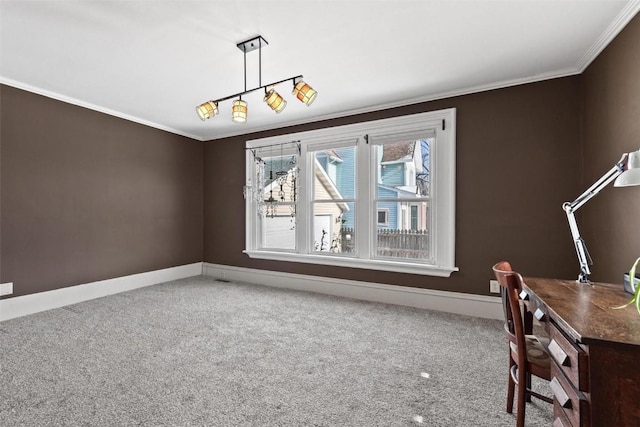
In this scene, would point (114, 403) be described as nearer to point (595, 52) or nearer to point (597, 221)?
point (597, 221)

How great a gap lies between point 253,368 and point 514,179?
10.2ft

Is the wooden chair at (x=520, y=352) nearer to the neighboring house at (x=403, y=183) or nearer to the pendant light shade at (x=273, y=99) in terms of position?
the pendant light shade at (x=273, y=99)

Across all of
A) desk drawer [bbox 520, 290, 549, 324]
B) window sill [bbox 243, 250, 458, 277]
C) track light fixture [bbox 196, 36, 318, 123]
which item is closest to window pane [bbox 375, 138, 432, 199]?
window sill [bbox 243, 250, 458, 277]

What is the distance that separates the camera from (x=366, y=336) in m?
2.82

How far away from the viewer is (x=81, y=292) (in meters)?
3.87

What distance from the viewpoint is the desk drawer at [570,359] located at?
106 centimetres

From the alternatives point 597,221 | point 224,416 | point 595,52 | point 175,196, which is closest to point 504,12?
point 595,52

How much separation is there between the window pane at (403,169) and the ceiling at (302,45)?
58 centimetres

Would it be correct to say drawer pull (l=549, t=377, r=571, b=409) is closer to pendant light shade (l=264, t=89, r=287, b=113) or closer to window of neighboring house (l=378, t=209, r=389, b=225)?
pendant light shade (l=264, t=89, r=287, b=113)

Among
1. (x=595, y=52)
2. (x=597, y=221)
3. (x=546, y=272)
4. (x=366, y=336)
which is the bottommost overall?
(x=366, y=336)

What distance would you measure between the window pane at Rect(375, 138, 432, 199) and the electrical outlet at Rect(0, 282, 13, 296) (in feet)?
14.1

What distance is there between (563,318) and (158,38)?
3142 mm

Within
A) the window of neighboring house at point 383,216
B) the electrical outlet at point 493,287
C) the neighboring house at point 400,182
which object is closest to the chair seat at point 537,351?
the electrical outlet at point 493,287

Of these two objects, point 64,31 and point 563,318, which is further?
point 64,31
